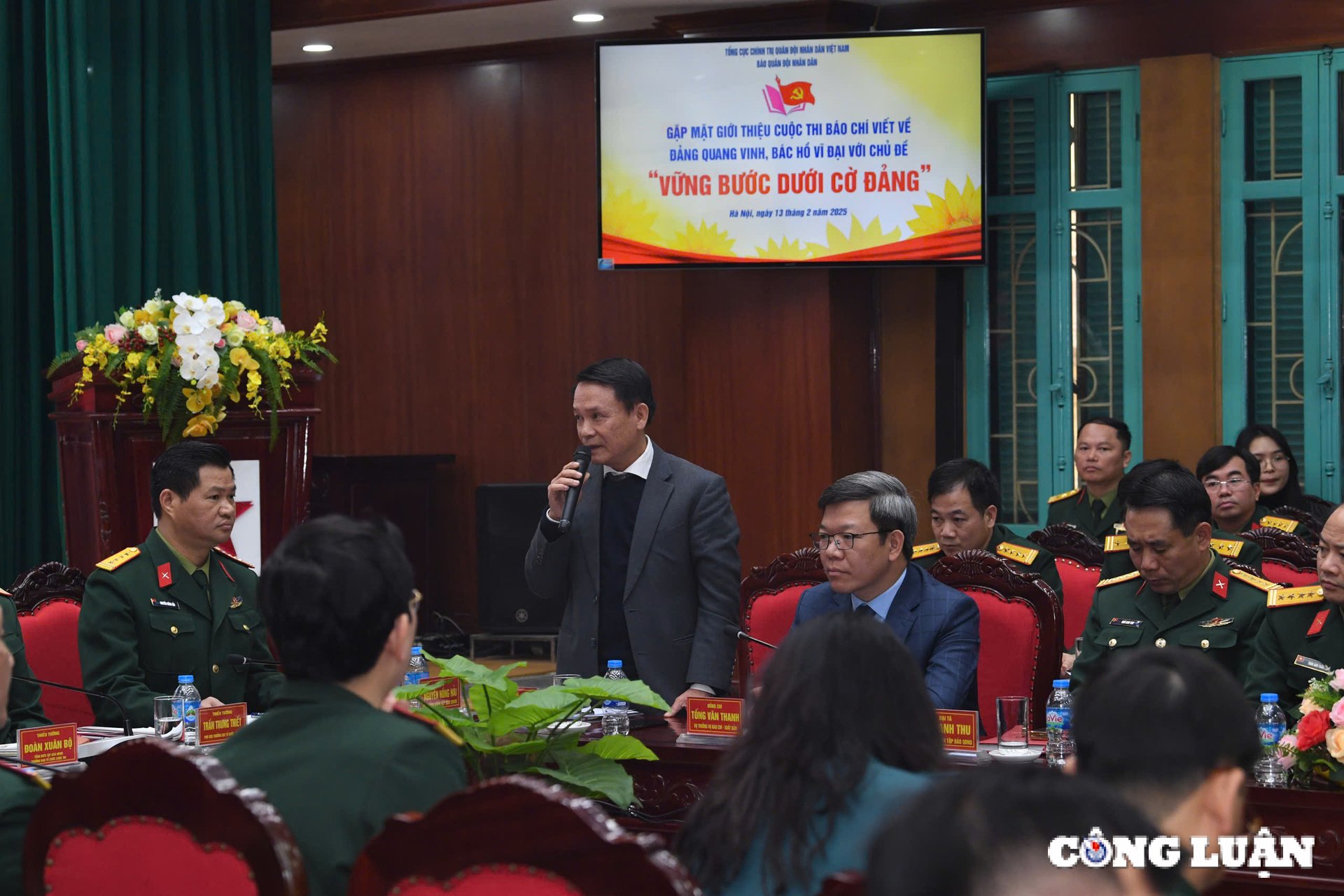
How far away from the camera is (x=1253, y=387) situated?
6.18 metres

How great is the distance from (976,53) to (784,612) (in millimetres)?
3081

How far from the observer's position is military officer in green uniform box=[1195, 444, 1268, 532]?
5332 millimetres

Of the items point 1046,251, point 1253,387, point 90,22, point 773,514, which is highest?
point 90,22

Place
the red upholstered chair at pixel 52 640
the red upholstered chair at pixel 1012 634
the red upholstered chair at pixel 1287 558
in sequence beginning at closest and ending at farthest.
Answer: the red upholstered chair at pixel 1012 634
the red upholstered chair at pixel 52 640
the red upholstered chair at pixel 1287 558

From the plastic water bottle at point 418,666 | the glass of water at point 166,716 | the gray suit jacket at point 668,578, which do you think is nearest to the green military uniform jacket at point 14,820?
the glass of water at point 166,716

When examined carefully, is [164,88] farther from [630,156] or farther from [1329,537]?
[1329,537]

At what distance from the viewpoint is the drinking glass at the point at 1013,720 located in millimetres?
2924

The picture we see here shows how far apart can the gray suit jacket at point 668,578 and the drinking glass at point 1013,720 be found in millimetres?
815

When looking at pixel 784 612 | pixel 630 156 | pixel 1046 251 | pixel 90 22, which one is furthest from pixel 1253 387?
pixel 90 22

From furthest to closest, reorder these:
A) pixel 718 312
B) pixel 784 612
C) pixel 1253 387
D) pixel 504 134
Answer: pixel 504 134 < pixel 718 312 < pixel 1253 387 < pixel 784 612

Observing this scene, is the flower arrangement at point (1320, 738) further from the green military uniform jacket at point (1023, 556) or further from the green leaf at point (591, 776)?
the green military uniform jacket at point (1023, 556)

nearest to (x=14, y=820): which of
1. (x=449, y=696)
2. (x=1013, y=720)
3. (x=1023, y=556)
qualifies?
(x=449, y=696)

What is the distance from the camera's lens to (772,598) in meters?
3.77

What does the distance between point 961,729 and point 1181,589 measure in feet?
2.89
